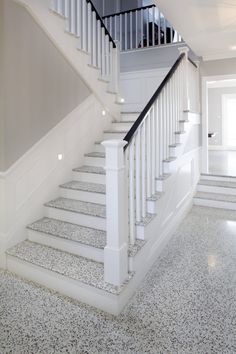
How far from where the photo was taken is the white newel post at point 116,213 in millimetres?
2074

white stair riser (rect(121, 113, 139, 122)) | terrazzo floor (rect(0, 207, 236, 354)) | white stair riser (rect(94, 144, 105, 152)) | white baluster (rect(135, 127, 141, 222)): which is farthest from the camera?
white stair riser (rect(121, 113, 139, 122))

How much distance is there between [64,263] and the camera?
2.54 metres

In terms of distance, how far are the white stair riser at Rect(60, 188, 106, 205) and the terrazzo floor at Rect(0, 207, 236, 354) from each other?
3.04ft

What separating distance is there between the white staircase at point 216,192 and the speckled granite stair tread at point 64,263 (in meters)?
2.70

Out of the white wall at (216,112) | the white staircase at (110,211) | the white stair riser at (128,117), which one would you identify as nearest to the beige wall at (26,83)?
the white staircase at (110,211)

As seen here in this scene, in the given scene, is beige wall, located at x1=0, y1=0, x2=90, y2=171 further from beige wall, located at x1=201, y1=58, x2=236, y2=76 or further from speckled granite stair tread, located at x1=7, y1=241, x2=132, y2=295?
beige wall, located at x1=201, y1=58, x2=236, y2=76

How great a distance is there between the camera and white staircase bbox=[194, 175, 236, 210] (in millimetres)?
4512

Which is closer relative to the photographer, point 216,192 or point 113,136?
point 113,136

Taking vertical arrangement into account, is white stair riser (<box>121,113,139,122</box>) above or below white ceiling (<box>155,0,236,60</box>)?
below

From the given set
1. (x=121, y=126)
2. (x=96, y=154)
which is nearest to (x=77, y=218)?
(x=96, y=154)

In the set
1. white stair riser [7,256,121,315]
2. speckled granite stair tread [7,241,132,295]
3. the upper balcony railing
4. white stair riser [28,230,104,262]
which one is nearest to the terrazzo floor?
white stair riser [7,256,121,315]

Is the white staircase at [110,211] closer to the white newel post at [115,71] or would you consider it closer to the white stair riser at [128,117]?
the white newel post at [115,71]

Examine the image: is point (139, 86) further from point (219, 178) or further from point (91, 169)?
point (91, 169)

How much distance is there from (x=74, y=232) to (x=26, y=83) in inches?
62.9
